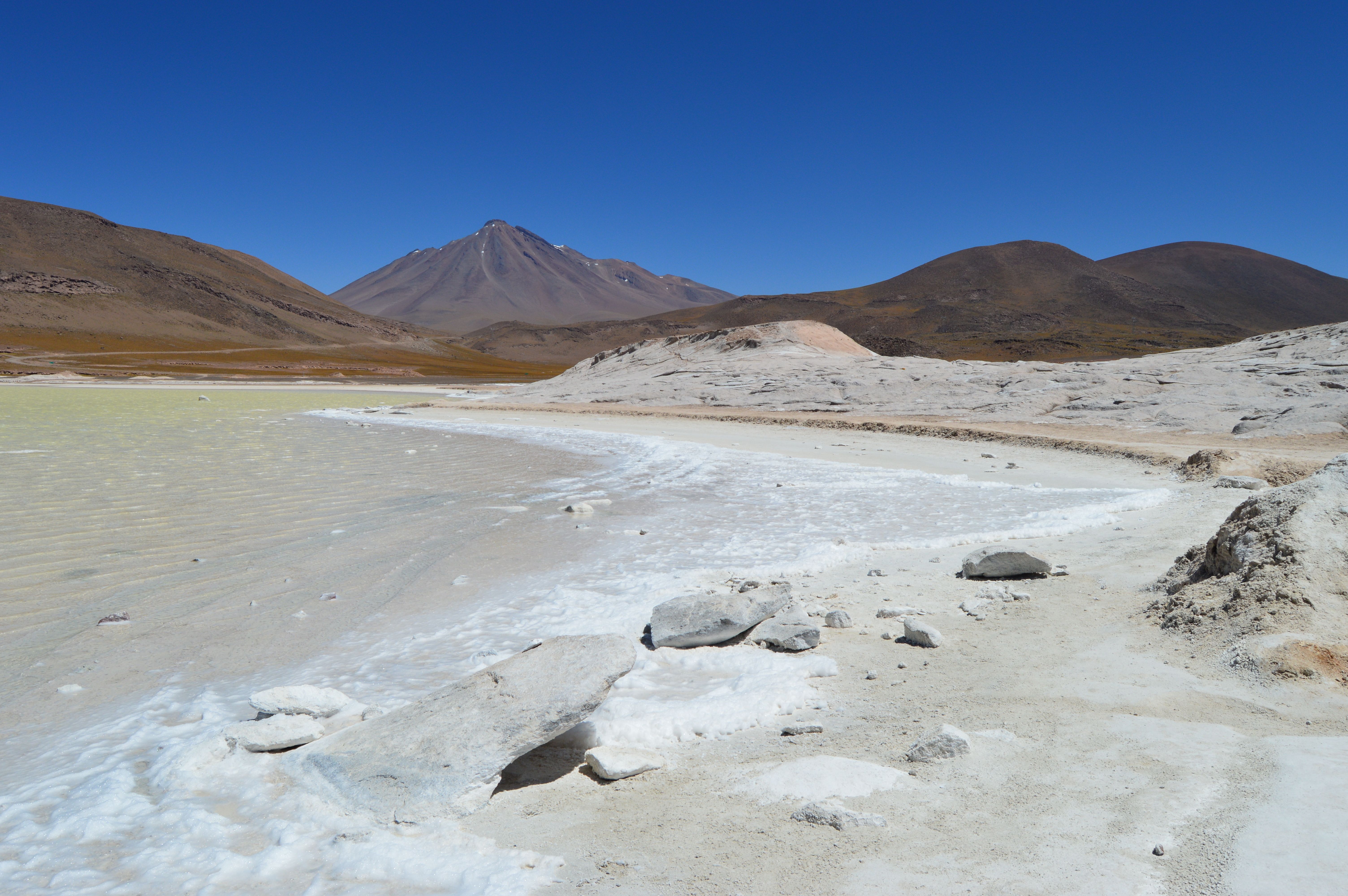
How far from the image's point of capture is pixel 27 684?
13.1 feet

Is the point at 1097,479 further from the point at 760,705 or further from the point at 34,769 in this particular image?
the point at 34,769

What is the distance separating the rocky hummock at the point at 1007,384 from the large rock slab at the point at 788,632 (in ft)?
48.8

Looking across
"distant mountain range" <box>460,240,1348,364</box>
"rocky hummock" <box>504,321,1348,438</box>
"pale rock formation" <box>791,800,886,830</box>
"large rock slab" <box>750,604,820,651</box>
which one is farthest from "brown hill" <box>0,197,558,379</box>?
"pale rock formation" <box>791,800,886,830</box>

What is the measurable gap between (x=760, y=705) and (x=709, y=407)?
2470 centimetres

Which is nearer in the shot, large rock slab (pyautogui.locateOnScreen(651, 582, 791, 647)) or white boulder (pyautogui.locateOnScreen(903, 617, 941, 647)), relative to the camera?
white boulder (pyautogui.locateOnScreen(903, 617, 941, 647))

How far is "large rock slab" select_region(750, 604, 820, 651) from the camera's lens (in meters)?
4.39

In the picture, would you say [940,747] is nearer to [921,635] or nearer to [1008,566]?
[921,635]

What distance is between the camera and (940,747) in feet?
9.88

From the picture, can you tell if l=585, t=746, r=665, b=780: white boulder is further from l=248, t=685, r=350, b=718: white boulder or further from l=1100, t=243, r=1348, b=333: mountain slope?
l=1100, t=243, r=1348, b=333: mountain slope

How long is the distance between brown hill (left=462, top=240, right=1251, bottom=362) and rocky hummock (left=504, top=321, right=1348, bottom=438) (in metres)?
48.7

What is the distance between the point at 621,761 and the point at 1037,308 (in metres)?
144

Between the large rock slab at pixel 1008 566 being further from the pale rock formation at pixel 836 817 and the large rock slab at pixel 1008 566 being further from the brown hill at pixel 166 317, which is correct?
the brown hill at pixel 166 317

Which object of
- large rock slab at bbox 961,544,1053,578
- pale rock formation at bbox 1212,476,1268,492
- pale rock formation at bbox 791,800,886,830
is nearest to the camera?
pale rock formation at bbox 791,800,886,830

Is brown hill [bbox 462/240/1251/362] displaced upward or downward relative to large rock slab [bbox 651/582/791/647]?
upward
